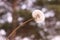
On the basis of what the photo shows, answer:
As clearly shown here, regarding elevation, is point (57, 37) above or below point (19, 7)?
below

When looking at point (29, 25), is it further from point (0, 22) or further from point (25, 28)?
point (0, 22)

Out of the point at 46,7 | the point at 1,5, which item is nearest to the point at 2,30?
the point at 1,5

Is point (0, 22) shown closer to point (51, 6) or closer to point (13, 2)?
point (13, 2)

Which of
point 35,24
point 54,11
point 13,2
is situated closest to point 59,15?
point 54,11

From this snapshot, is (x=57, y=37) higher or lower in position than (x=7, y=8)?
lower
